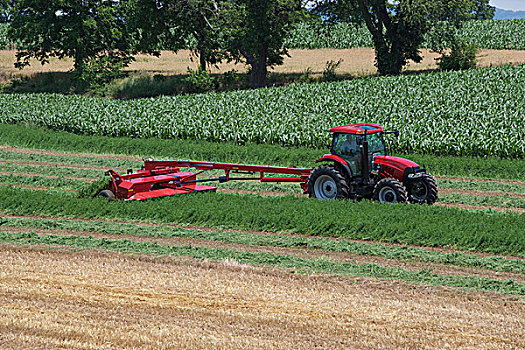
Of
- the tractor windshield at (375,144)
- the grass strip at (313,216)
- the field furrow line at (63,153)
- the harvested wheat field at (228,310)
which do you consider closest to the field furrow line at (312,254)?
the harvested wheat field at (228,310)

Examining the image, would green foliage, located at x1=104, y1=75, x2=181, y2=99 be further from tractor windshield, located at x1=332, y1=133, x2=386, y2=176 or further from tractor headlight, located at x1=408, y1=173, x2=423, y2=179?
tractor headlight, located at x1=408, y1=173, x2=423, y2=179

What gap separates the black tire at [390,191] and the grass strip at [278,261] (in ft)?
10.8

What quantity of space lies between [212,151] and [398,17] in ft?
80.9

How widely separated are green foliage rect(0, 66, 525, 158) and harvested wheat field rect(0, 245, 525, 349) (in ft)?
44.7

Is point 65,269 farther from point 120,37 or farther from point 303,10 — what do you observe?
point 120,37

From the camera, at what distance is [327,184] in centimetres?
1477

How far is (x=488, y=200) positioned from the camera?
16.0 meters

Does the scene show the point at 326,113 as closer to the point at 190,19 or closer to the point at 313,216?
the point at 313,216

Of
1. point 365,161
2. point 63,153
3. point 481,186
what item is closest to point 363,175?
point 365,161

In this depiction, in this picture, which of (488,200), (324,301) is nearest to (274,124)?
(488,200)

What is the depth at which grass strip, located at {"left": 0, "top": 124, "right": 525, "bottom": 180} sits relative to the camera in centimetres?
1984

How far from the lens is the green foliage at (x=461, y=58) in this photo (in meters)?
41.2

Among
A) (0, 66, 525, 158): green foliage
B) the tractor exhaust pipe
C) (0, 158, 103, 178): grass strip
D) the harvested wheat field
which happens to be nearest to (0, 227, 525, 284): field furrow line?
the harvested wheat field

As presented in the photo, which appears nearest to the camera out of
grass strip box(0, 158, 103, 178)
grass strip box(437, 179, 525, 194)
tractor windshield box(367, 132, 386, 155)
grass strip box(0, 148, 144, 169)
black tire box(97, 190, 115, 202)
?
tractor windshield box(367, 132, 386, 155)
